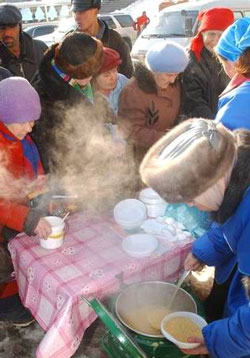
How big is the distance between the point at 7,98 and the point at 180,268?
5.82 ft

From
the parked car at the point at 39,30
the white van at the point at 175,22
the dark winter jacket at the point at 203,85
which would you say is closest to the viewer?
the dark winter jacket at the point at 203,85

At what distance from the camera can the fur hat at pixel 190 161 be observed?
1.41m

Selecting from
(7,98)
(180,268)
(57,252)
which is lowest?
(180,268)

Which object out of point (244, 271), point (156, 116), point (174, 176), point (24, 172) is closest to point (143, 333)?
point (244, 271)

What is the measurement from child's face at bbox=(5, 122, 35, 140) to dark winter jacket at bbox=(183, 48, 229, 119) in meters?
1.87

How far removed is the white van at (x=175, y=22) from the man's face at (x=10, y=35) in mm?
7322

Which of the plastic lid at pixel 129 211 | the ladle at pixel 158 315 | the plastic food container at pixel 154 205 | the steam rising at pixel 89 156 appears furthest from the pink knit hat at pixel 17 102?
the ladle at pixel 158 315

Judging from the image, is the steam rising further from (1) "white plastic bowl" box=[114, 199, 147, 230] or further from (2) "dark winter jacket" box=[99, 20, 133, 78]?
(2) "dark winter jacket" box=[99, 20, 133, 78]

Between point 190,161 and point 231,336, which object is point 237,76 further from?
point 231,336

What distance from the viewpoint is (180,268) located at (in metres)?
2.51

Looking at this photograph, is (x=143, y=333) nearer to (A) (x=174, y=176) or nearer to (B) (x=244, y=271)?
(B) (x=244, y=271)

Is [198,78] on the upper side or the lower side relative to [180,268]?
upper

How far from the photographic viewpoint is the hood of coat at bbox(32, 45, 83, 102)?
10.2 ft

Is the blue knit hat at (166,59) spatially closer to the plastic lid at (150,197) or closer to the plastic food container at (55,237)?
the plastic lid at (150,197)
